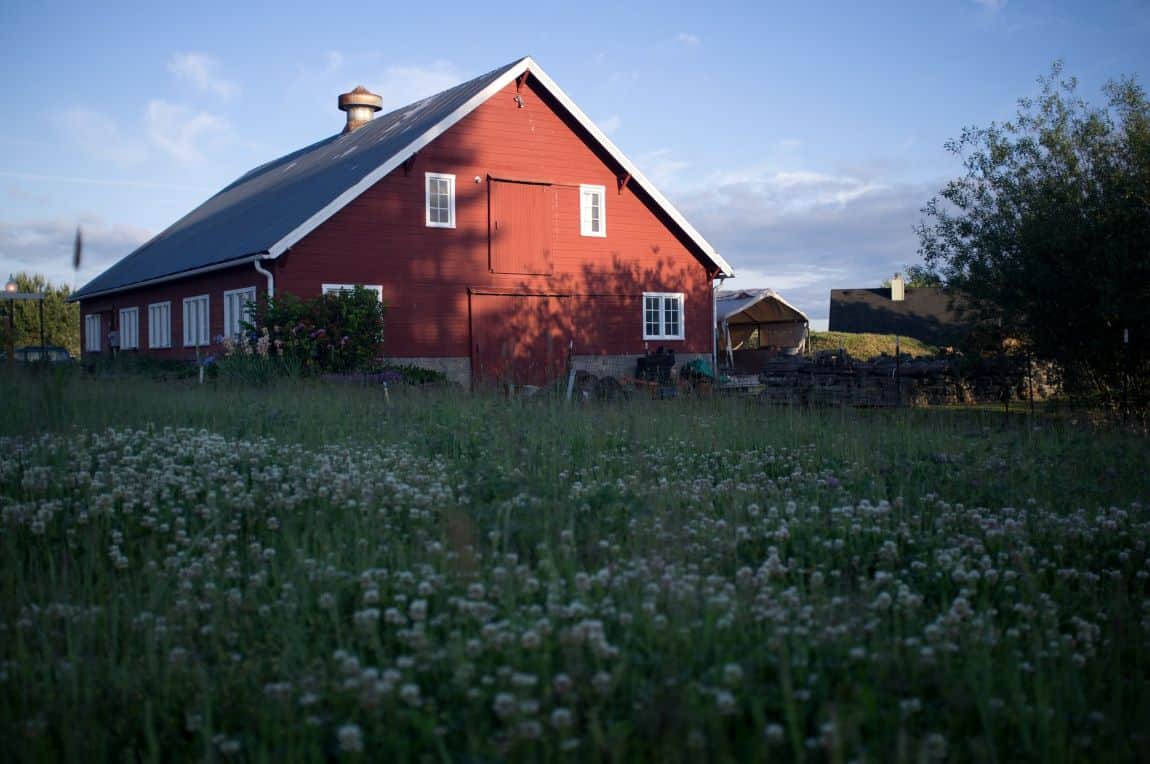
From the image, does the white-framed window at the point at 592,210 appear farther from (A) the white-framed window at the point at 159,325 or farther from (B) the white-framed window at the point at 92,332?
(B) the white-framed window at the point at 92,332

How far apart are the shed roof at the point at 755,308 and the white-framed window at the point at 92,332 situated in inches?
931

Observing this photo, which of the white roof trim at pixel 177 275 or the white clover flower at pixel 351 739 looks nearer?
the white clover flower at pixel 351 739

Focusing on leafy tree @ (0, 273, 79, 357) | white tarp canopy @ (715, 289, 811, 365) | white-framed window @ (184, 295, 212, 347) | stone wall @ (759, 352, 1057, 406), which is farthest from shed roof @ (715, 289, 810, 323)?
leafy tree @ (0, 273, 79, 357)

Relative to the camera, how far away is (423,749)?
324cm

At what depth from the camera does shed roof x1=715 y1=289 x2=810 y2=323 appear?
4056cm

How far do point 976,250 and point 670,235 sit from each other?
10158mm

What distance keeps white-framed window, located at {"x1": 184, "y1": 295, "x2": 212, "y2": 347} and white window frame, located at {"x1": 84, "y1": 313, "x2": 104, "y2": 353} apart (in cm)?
962

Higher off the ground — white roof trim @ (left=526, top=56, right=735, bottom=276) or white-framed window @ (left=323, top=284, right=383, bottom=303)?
white roof trim @ (left=526, top=56, right=735, bottom=276)

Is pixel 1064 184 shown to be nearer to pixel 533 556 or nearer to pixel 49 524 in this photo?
pixel 533 556

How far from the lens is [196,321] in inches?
1014

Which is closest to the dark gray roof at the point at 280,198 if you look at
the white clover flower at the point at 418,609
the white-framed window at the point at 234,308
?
the white-framed window at the point at 234,308

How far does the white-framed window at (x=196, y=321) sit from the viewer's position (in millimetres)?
25125

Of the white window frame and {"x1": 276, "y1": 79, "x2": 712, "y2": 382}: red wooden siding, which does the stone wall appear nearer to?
{"x1": 276, "y1": 79, "x2": 712, "y2": 382}: red wooden siding

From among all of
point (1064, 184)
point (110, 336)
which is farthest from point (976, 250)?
point (110, 336)
